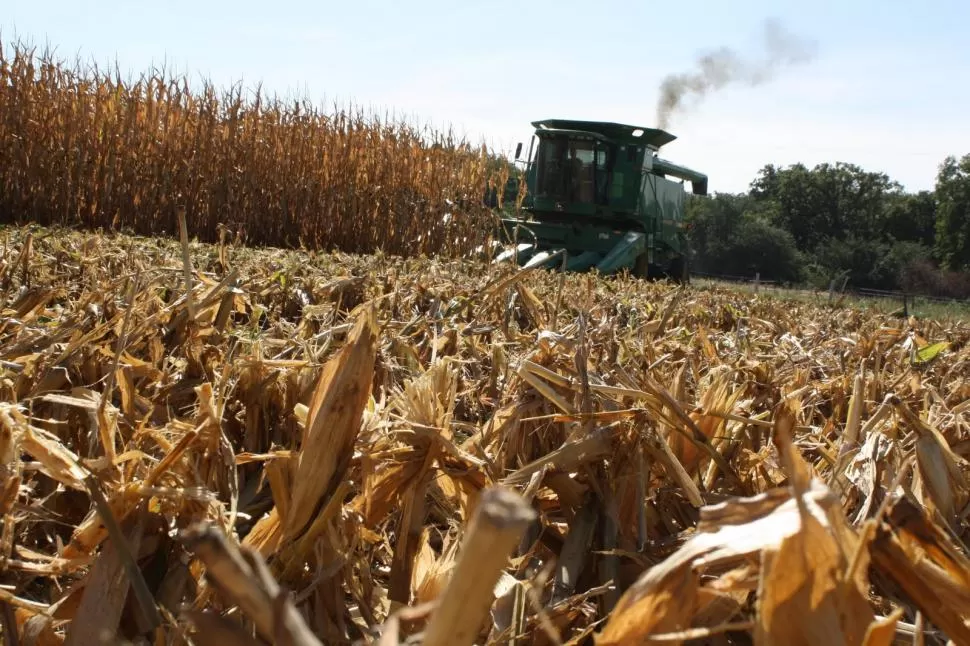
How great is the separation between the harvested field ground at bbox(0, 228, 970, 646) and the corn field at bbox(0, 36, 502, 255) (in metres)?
9.15

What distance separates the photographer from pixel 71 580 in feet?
2.64

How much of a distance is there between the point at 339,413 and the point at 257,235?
12590 millimetres

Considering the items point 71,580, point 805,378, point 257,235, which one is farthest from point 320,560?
point 257,235

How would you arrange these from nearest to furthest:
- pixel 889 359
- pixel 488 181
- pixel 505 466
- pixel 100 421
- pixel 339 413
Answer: pixel 339 413 → pixel 100 421 → pixel 505 466 → pixel 889 359 → pixel 488 181

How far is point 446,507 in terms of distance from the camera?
963mm

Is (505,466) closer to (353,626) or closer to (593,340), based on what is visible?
(353,626)

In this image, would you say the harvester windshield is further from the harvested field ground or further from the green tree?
the green tree

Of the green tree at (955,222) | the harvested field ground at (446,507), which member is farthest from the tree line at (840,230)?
the harvested field ground at (446,507)

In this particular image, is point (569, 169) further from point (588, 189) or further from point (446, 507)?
point (446, 507)

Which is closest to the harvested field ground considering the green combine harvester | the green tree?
the green combine harvester

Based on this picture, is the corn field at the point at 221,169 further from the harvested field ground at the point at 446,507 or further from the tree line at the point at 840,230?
the tree line at the point at 840,230

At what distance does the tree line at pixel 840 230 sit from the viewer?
53.6m

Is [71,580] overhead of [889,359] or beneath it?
beneath

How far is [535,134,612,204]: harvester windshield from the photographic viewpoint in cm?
1535
